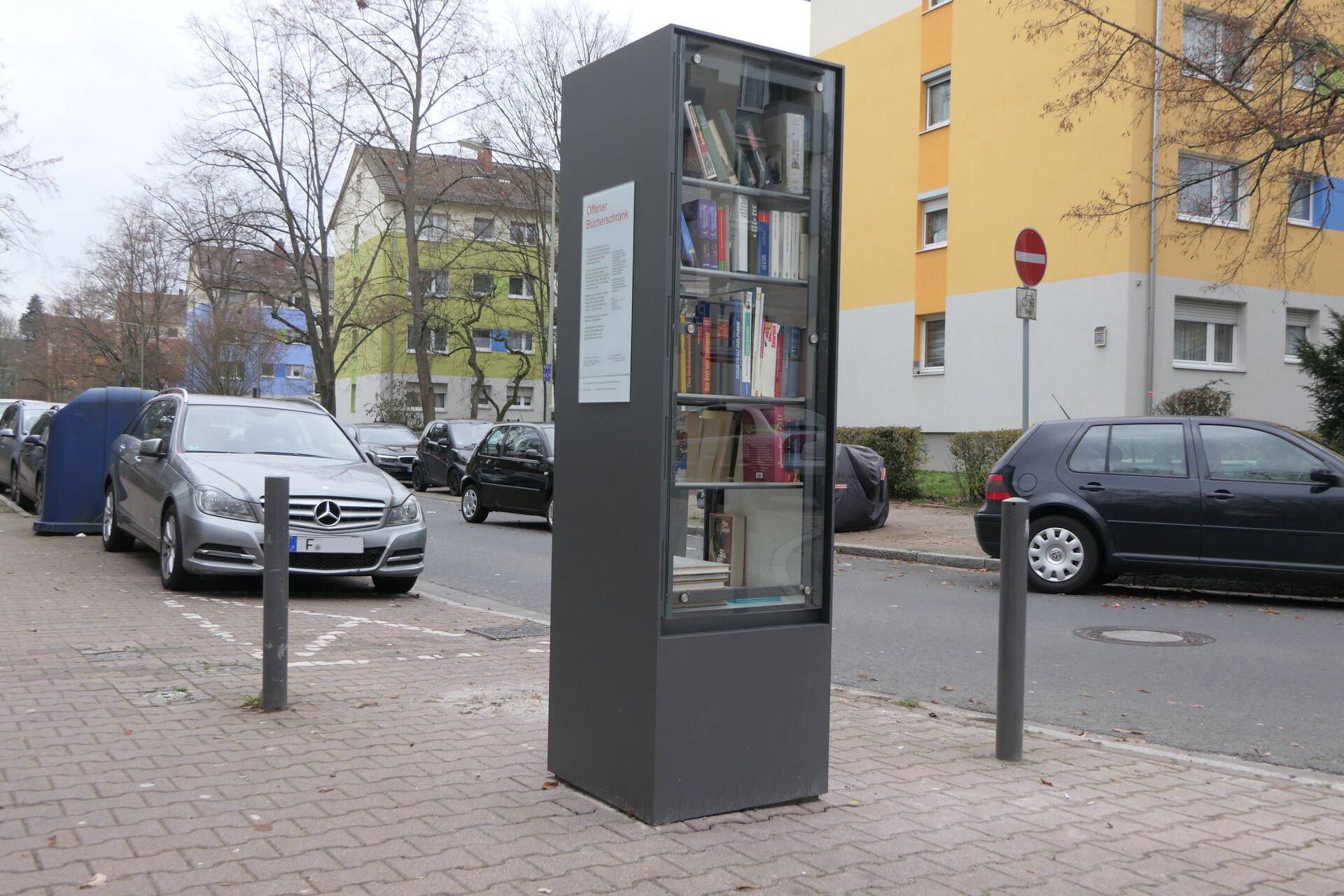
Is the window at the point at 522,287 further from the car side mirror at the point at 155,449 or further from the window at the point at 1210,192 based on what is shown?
the car side mirror at the point at 155,449

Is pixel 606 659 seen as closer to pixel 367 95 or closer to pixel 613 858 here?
pixel 613 858

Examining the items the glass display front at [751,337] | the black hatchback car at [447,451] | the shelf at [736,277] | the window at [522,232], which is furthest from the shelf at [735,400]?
the window at [522,232]

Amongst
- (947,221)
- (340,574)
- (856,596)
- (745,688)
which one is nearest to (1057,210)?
(947,221)

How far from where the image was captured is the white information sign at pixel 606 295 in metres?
4.06

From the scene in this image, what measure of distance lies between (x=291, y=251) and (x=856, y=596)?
35.1 m

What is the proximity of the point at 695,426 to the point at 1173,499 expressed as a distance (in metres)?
7.63

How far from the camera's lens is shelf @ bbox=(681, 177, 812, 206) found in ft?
13.2

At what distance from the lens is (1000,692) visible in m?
4.98

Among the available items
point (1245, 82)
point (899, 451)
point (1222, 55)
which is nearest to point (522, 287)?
point (899, 451)

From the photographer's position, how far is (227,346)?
193 feet

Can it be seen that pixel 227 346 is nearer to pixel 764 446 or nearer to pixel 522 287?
pixel 522 287

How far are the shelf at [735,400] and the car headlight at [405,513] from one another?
6.10m

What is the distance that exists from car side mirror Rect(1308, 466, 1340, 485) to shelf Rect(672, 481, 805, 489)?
7.51m

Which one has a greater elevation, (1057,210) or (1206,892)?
(1057,210)
